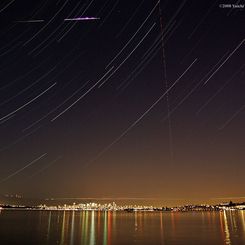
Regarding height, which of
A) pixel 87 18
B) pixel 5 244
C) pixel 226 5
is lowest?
pixel 5 244

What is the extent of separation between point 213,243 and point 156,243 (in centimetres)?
549

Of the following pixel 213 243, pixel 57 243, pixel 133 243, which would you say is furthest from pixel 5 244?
pixel 213 243

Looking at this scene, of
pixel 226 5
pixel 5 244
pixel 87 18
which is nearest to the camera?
pixel 87 18

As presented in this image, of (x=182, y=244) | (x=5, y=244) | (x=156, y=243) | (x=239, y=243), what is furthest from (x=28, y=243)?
(x=239, y=243)

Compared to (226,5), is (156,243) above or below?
below

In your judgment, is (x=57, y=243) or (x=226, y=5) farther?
(x=57, y=243)

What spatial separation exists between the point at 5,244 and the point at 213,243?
64.2ft

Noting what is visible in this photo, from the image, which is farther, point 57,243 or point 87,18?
point 57,243

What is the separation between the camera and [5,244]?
31.0 m

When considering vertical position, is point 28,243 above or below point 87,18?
below

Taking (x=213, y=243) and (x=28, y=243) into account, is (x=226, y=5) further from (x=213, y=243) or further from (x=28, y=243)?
(x=28, y=243)

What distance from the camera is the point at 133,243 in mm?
32750

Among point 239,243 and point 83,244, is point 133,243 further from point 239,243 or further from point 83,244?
point 239,243

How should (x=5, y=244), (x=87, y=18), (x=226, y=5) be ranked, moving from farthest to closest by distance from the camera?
(x=5, y=244) < (x=226, y=5) < (x=87, y=18)
